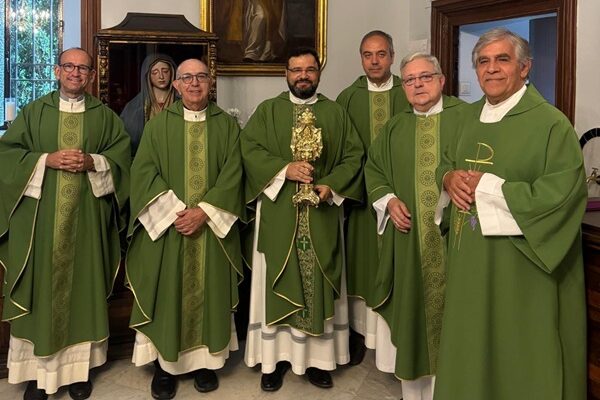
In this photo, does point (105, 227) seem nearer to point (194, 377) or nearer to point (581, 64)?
point (194, 377)

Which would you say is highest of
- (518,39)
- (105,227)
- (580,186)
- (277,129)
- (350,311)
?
(518,39)

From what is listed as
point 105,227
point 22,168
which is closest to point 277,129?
point 105,227

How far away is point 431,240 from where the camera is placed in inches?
125

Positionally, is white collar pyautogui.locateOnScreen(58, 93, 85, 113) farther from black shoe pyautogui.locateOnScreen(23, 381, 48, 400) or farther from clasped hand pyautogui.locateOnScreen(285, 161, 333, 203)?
black shoe pyautogui.locateOnScreen(23, 381, 48, 400)

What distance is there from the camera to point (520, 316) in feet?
8.07

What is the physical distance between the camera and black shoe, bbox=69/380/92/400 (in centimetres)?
364

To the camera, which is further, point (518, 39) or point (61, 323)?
point (61, 323)

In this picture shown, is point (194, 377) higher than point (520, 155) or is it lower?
lower

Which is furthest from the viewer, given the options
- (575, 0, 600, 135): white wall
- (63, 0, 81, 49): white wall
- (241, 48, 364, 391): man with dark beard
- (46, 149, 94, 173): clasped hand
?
(63, 0, 81, 49): white wall

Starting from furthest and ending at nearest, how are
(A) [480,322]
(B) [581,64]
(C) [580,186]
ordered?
(B) [581,64], (A) [480,322], (C) [580,186]

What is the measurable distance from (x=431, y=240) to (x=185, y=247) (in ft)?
4.33

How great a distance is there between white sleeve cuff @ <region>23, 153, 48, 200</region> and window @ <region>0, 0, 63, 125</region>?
8.12 feet

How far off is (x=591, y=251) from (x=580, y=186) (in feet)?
1.23

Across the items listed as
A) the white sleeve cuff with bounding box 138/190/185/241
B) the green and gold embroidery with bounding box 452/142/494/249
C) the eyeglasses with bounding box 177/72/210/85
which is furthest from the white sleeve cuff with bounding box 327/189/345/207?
the green and gold embroidery with bounding box 452/142/494/249
